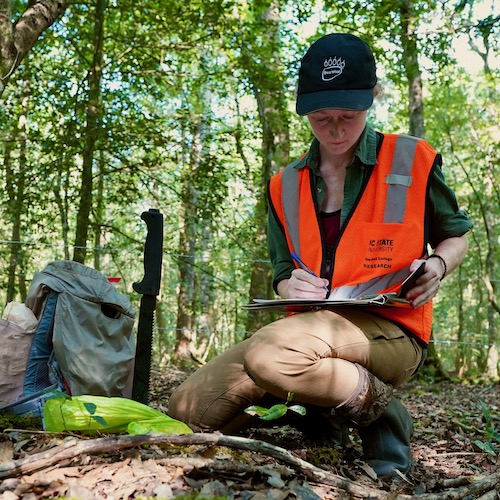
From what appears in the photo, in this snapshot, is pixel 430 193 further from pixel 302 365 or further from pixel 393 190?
pixel 302 365

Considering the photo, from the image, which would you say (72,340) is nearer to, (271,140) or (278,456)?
(278,456)

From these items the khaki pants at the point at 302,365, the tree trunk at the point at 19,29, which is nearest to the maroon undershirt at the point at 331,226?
the khaki pants at the point at 302,365

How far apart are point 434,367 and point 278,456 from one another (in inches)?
261

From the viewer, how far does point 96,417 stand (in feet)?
7.57

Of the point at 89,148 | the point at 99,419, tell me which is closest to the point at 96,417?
the point at 99,419

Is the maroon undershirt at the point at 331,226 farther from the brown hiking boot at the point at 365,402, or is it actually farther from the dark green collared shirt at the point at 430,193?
the brown hiking boot at the point at 365,402

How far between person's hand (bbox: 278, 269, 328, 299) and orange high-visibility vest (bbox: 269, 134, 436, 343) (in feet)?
0.26

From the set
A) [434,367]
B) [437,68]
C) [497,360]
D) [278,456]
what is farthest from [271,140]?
[278,456]

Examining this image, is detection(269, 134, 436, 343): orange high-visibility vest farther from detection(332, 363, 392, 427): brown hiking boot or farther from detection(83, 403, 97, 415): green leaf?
detection(83, 403, 97, 415): green leaf

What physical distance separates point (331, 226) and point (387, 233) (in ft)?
1.00

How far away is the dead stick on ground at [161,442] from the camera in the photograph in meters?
1.71

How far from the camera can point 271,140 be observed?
8.03 meters

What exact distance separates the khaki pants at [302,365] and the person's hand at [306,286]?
84 millimetres

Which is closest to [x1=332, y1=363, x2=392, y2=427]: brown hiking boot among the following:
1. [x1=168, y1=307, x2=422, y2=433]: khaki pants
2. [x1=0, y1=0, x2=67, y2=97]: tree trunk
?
[x1=168, y1=307, x2=422, y2=433]: khaki pants
